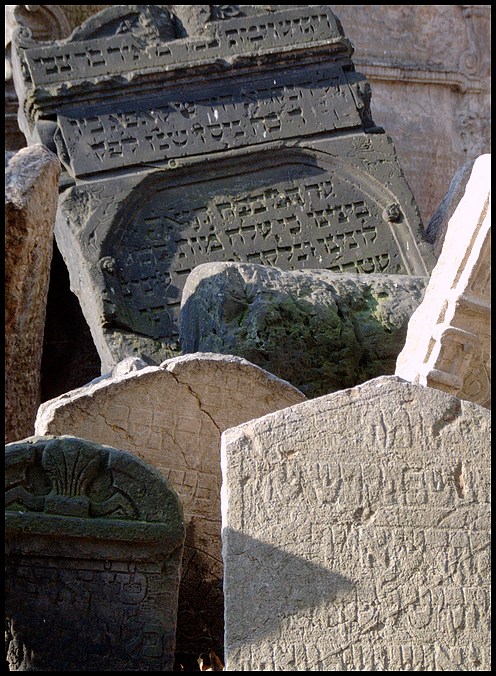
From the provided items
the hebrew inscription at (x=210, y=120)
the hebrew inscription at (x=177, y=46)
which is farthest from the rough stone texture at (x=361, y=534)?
the hebrew inscription at (x=177, y=46)

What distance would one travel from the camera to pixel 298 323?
607 cm

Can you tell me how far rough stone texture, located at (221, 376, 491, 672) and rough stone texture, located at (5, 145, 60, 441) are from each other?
7.46 ft

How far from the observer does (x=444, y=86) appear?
1077 cm

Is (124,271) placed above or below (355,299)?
above

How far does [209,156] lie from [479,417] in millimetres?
3892

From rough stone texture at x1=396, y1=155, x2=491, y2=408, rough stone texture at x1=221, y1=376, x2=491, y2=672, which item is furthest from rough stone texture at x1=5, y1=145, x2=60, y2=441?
rough stone texture at x1=221, y1=376, x2=491, y2=672

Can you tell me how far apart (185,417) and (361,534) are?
116cm

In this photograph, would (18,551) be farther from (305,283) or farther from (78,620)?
(305,283)

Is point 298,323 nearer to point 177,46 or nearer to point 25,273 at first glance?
point 25,273

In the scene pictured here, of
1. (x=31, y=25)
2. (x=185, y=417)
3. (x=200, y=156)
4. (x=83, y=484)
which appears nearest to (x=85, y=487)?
(x=83, y=484)

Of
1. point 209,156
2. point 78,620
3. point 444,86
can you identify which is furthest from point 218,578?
point 444,86

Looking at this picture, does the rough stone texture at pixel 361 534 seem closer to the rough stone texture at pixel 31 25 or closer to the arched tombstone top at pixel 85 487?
the arched tombstone top at pixel 85 487

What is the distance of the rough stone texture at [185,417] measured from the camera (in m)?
4.82

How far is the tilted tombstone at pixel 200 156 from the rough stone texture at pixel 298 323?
0.90 m
